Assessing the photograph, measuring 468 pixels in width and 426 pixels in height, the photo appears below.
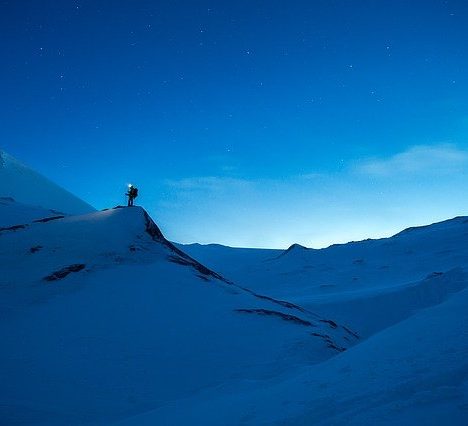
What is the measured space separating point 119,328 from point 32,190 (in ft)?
179

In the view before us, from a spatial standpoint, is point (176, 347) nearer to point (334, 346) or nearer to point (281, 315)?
point (281, 315)

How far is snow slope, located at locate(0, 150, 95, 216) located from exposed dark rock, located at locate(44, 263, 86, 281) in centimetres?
4251

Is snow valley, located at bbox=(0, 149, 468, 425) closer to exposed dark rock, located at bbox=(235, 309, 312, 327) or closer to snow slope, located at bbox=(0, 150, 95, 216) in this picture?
exposed dark rock, located at bbox=(235, 309, 312, 327)

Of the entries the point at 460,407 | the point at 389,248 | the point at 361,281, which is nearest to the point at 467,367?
the point at 460,407

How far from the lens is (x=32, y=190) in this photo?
55312 mm

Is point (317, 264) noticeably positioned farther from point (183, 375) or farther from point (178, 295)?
point (183, 375)

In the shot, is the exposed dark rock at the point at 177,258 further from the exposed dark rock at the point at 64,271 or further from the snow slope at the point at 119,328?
the exposed dark rock at the point at 64,271

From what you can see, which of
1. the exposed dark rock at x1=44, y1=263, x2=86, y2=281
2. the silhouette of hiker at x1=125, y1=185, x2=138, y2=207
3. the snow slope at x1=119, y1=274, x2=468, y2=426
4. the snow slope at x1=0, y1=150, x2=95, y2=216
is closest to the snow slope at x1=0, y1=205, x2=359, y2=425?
the exposed dark rock at x1=44, y1=263, x2=86, y2=281

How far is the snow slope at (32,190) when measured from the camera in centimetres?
5206

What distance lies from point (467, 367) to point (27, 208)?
26294mm

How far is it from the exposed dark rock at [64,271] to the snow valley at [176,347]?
0.17 feet

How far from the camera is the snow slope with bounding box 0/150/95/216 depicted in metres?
52.1

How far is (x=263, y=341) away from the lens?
9.67 m

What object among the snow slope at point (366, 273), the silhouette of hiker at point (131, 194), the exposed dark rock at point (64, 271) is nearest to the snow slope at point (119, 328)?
the exposed dark rock at point (64, 271)
